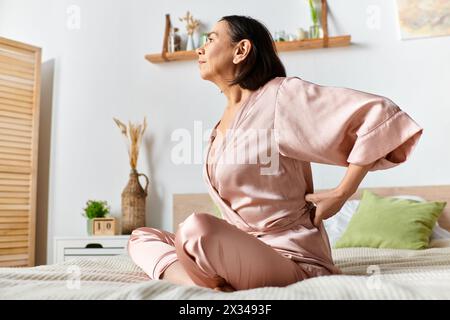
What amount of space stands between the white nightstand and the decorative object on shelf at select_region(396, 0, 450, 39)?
2194mm

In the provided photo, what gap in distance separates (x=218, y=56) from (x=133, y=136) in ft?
6.94

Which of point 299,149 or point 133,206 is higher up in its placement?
point 299,149

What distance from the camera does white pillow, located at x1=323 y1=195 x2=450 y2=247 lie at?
281 centimetres

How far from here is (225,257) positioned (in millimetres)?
1156

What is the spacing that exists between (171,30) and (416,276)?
2883mm

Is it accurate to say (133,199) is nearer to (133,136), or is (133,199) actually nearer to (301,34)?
(133,136)

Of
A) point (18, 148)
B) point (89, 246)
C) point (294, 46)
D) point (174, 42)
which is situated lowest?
point (89, 246)

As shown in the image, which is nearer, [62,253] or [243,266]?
[243,266]

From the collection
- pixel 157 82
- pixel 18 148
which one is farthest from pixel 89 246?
pixel 157 82

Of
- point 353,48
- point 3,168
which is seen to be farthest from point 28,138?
point 353,48

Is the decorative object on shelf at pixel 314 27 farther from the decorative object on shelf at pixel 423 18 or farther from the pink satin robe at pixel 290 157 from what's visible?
the pink satin robe at pixel 290 157

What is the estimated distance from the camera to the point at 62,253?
3.40 metres
